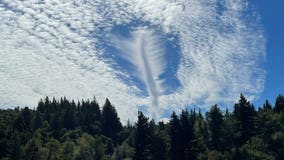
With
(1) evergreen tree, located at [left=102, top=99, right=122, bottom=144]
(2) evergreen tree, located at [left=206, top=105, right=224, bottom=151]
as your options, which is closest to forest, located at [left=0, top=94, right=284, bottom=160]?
(2) evergreen tree, located at [left=206, top=105, right=224, bottom=151]

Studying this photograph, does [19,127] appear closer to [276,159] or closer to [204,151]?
[204,151]

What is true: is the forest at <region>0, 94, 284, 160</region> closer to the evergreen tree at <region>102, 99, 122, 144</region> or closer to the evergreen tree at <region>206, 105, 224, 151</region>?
the evergreen tree at <region>206, 105, 224, 151</region>

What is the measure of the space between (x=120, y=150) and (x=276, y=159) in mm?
57652

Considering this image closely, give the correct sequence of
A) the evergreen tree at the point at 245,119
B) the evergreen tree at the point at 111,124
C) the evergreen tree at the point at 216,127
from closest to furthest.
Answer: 1. the evergreen tree at the point at 245,119
2. the evergreen tree at the point at 216,127
3. the evergreen tree at the point at 111,124

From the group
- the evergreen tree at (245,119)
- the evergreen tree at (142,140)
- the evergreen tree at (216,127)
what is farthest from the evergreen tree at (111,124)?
the evergreen tree at (245,119)

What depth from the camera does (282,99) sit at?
406 ft

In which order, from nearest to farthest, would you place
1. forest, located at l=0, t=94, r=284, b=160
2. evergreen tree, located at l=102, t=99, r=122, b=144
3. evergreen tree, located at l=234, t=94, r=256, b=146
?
1. forest, located at l=0, t=94, r=284, b=160
2. evergreen tree, located at l=234, t=94, r=256, b=146
3. evergreen tree, located at l=102, t=99, r=122, b=144

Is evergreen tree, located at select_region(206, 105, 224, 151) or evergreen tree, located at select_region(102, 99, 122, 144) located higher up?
evergreen tree, located at select_region(102, 99, 122, 144)

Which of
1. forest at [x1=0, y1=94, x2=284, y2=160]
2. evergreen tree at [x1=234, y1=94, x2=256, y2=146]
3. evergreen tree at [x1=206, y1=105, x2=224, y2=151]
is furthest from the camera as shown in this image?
evergreen tree at [x1=206, y1=105, x2=224, y2=151]

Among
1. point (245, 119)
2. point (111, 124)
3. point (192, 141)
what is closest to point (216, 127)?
point (245, 119)

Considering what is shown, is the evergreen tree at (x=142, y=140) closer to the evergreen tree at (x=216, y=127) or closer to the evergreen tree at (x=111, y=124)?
the evergreen tree at (x=216, y=127)

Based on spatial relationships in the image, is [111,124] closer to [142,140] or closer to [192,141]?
[142,140]

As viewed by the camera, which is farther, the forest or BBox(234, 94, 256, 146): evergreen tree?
BBox(234, 94, 256, 146): evergreen tree

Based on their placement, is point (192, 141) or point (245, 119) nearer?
point (192, 141)
